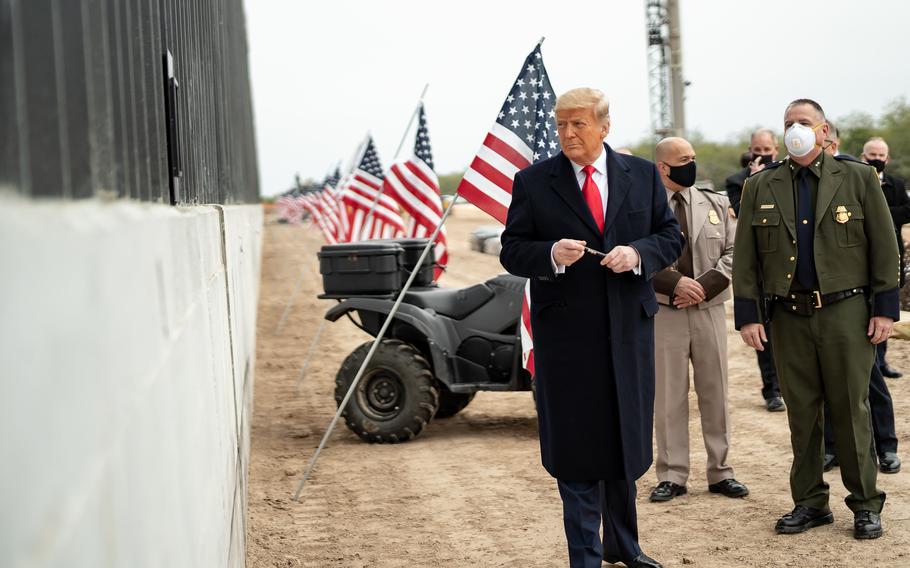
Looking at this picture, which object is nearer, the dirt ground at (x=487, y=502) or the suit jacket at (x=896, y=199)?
the dirt ground at (x=487, y=502)

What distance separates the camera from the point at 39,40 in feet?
4.79

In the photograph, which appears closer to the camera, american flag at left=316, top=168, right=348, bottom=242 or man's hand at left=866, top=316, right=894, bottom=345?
man's hand at left=866, top=316, right=894, bottom=345

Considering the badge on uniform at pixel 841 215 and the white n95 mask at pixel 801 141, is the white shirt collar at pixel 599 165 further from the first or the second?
the badge on uniform at pixel 841 215

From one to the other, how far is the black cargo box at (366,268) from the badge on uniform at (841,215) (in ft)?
13.7

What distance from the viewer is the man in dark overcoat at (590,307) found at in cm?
478

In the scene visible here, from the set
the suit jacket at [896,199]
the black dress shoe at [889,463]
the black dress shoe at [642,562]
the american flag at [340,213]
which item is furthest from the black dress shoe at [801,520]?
the american flag at [340,213]

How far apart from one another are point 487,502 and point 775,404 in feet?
11.1

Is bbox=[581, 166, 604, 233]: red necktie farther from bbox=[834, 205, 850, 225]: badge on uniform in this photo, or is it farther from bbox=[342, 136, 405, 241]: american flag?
bbox=[342, 136, 405, 241]: american flag

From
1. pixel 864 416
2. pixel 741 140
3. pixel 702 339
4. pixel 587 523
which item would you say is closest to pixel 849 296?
pixel 864 416

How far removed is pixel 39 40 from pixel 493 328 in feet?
24.2

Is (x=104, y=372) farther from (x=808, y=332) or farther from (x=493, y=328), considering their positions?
(x=493, y=328)

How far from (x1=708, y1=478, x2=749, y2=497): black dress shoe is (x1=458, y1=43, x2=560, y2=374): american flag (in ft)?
4.84

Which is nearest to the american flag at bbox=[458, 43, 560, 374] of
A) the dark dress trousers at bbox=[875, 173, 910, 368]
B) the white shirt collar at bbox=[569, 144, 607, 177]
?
the white shirt collar at bbox=[569, 144, 607, 177]

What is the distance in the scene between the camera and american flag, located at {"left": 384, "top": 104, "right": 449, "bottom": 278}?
12852mm
